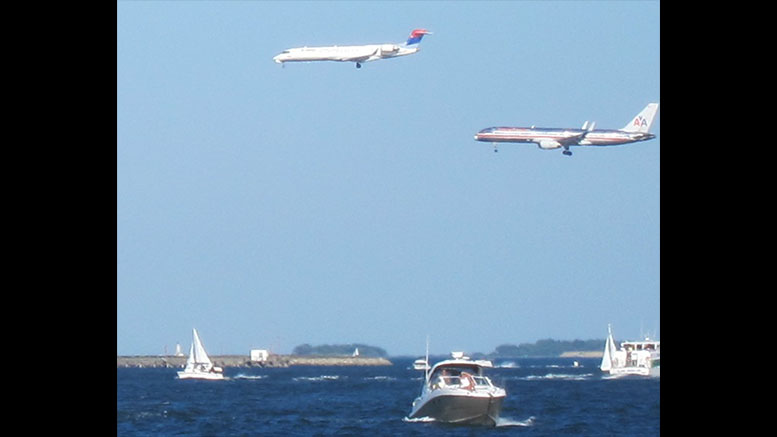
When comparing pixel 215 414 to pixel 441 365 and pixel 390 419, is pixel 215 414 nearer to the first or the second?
pixel 390 419

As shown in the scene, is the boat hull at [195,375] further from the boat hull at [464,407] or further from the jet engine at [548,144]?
the boat hull at [464,407]

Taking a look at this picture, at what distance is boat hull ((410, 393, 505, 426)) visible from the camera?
47.9 m

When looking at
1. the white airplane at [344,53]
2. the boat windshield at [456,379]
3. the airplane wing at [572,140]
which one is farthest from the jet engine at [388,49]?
the boat windshield at [456,379]

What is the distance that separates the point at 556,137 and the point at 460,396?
31.0 meters

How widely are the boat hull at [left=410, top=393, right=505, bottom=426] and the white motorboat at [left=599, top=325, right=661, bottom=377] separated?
193 ft

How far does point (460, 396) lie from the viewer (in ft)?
157

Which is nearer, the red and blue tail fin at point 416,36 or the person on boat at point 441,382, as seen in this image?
the person on boat at point 441,382

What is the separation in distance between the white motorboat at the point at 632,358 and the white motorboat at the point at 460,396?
193 feet

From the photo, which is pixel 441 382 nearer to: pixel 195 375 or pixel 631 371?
pixel 631 371

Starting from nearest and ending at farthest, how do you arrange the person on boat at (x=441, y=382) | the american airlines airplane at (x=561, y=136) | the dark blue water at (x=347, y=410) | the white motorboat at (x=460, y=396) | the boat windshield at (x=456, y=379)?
the white motorboat at (x=460, y=396)
the boat windshield at (x=456, y=379)
the person on boat at (x=441, y=382)
the dark blue water at (x=347, y=410)
the american airlines airplane at (x=561, y=136)

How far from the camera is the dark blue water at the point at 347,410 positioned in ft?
186
